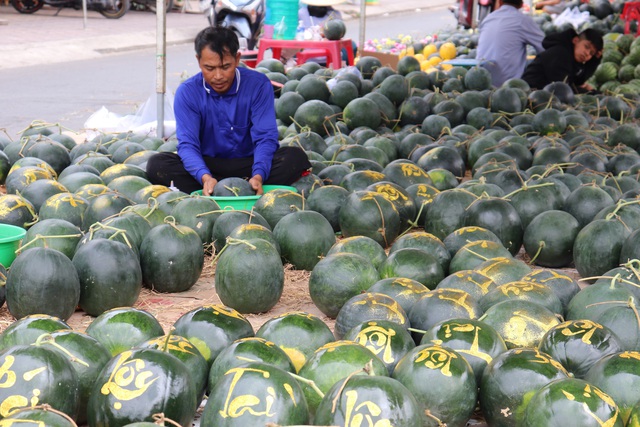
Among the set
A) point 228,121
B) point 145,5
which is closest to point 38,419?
point 228,121

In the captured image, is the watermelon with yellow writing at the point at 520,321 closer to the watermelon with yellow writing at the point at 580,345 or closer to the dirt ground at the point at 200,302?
the watermelon with yellow writing at the point at 580,345

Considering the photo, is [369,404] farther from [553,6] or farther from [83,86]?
[553,6]

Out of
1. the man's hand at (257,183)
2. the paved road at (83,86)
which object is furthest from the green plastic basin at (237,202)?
the paved road at (83,86)

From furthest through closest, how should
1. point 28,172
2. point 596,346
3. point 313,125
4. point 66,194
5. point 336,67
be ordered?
1. point 336,67
2. point 313,125
3. point 28,172
4. point 66,194
5. point 596,346

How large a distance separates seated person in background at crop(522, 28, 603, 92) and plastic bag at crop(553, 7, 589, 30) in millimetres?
4165

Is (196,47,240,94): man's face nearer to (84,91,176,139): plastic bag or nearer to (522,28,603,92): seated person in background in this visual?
(84,91,176,139): plastic bag

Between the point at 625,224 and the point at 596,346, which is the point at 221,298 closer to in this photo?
the point at 596,346

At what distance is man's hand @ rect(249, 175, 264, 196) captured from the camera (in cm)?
504

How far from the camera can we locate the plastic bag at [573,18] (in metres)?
13.3

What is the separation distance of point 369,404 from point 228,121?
12.3ft

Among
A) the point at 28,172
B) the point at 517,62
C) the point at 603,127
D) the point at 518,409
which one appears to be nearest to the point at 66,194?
the point at 28,172

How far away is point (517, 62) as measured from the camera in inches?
363

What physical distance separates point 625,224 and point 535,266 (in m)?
0.59

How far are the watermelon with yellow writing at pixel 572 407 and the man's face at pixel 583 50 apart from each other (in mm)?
7491
